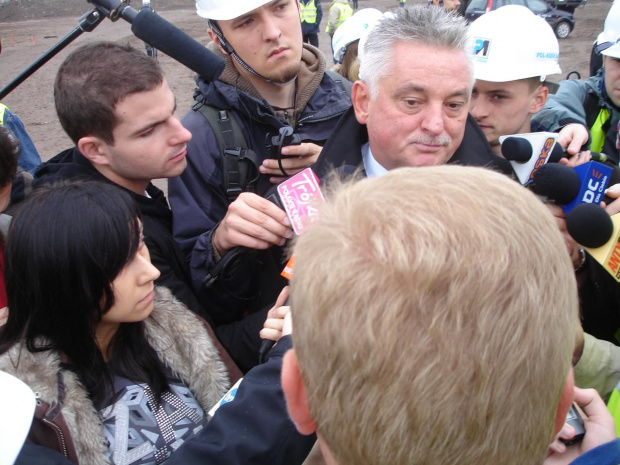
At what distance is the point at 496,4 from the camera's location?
24.3ft

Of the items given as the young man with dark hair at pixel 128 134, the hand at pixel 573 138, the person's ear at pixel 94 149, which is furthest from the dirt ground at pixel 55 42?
the person's ear at pixel 94 149

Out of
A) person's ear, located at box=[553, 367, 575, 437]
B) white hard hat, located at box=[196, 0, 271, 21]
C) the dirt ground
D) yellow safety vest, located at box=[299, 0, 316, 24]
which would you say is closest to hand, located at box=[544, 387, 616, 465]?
person's ear, located at box=[553, 367, 575, 437]

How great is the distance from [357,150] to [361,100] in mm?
200

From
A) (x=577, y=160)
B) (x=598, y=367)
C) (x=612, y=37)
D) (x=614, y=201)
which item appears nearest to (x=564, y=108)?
(x=612, y=37)

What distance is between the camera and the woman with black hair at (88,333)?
1360mm

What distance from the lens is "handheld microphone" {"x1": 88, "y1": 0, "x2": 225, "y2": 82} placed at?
1.71 metres

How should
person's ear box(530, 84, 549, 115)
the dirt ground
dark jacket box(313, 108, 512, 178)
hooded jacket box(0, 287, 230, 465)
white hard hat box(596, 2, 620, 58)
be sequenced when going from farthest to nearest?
1. the dirt ground
2. white hard hat box(596, 2, 620, 58)
3. person's ear box(530, 84, 549, 115)
4. dark jacket box(313, 108, 512, 178)
5. hooded jacket box(0, 287, 230, 465)

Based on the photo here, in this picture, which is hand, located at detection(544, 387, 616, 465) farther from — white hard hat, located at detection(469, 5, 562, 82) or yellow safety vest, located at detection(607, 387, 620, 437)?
white hard hat, located at detection(469, 5, 562, 82)

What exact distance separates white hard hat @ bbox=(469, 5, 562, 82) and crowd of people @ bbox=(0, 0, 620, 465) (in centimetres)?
1

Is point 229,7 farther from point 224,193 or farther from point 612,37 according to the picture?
point 612,37

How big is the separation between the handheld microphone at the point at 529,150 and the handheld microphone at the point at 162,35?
112cm

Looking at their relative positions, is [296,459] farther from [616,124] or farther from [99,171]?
[616,124]

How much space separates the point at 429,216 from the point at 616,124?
7.84 ft

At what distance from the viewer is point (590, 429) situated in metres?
1.05
